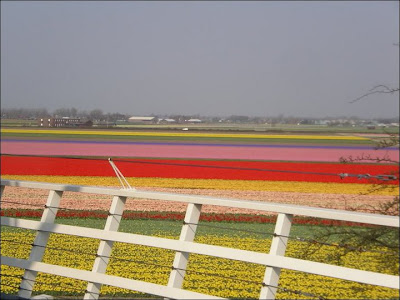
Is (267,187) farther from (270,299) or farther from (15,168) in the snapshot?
(270,299)

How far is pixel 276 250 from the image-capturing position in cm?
413

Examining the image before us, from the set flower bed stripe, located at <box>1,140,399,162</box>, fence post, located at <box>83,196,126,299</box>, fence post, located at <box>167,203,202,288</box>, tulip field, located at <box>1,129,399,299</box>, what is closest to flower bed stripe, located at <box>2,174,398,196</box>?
tulip field, located at <box>1,129,399,299</box>

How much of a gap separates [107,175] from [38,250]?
24.8 m

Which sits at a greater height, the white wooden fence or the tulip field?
the tulip field

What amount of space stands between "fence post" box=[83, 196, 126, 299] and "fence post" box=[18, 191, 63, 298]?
54 centimetres

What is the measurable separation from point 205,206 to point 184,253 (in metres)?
15.8

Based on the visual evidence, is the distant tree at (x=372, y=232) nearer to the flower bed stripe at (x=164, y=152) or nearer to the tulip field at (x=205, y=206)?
the tulip field at (x=205, y=206)

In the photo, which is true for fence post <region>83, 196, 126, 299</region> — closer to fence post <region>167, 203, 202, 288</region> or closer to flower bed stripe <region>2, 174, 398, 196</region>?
fence post <region>167, 203, 202, 288</region>

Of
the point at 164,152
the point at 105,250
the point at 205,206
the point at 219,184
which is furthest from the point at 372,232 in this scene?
the point at 164,152

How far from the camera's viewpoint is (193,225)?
4.71m

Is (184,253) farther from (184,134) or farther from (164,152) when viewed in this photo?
(184,134)

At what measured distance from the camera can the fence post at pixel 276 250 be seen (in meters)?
4.10

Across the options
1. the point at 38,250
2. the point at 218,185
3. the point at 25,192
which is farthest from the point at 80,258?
the point at 218,185

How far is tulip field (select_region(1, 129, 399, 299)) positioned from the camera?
6.46 meters
